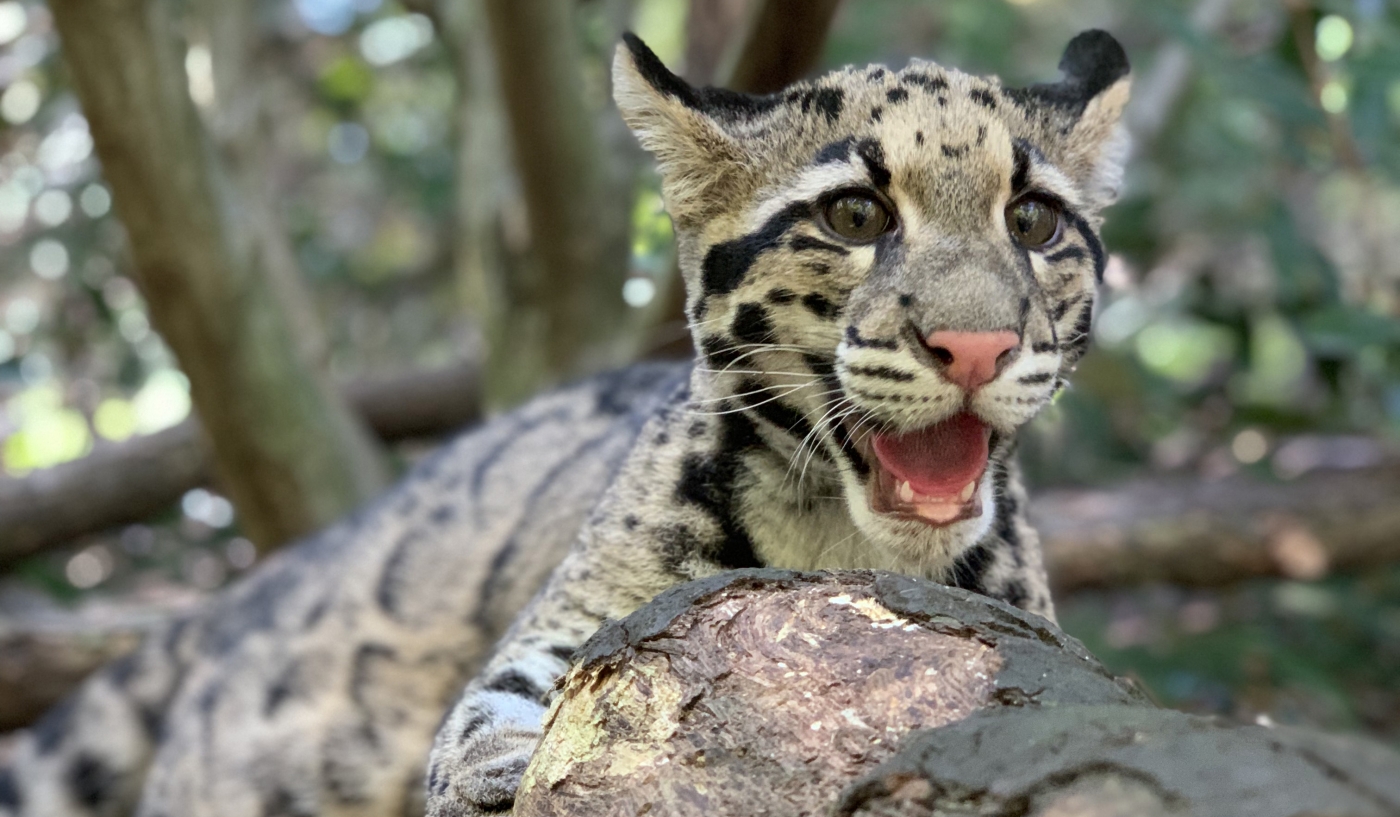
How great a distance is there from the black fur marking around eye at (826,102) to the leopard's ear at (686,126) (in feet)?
0.38

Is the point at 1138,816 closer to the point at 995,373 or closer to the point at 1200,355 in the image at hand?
the point at 995,373

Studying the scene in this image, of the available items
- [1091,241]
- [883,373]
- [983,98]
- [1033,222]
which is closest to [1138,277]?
[1091,241]

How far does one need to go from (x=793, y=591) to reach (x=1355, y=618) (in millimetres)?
8133

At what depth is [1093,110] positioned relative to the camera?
11.5 feet

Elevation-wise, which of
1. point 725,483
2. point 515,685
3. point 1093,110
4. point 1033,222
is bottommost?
point 515,685

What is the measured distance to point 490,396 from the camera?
26.3ft

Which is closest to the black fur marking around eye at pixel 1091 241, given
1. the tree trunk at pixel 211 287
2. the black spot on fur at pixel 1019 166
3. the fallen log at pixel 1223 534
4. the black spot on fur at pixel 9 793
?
the black spot on fur at pixel 1019 166

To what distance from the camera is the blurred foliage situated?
22.9 feet

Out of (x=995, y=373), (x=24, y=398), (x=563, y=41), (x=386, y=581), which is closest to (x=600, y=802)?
(x=995, y=373)

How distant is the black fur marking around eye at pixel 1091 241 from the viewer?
126 inches

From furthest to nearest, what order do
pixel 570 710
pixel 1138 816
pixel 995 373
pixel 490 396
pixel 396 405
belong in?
pixel 396 405 → pixel 490 396 → pixel 995 373 → pixel 570 710 → pixel 1138 816

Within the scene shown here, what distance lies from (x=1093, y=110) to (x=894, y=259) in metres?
0.98

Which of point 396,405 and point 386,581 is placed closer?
point 386,581

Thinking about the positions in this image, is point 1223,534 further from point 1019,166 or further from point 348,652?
point 1019,166
